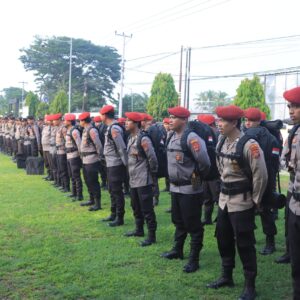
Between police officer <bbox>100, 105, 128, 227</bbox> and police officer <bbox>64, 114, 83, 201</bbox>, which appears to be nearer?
police officer <bbox>100, 105, 128, 227</bbox>

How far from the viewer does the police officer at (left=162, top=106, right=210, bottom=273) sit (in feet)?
16.8

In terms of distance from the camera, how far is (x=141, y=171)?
6.45m

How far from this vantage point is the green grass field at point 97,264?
15.0 ft

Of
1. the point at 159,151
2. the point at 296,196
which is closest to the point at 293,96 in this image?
the point at 296,196

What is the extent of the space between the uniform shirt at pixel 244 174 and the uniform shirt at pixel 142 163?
6.33ft

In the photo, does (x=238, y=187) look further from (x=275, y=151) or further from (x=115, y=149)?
(x=115, y=149)

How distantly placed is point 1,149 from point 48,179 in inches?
471

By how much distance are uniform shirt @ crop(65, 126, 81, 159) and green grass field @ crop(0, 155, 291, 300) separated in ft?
6.06

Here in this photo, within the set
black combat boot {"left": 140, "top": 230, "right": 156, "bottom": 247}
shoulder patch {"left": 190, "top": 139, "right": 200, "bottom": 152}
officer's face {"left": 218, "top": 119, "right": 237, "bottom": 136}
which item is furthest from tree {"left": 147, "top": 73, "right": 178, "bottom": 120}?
officer's face {"left": 218, "top": 119, "right": 237, "bottom": 136}

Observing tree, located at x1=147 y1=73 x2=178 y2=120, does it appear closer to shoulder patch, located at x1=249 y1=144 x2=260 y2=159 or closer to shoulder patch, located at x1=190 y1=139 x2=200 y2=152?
shoulder patch, located at x1=190 y1=139 x2=200 y2=152

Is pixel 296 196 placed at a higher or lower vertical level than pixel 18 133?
lower

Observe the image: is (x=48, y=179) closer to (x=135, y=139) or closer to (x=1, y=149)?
(x=135, y=139)

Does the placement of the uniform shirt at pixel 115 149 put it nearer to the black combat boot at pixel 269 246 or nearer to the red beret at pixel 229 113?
the black combat boot at pixel 269 246

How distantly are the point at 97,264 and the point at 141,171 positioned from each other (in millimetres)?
1628
